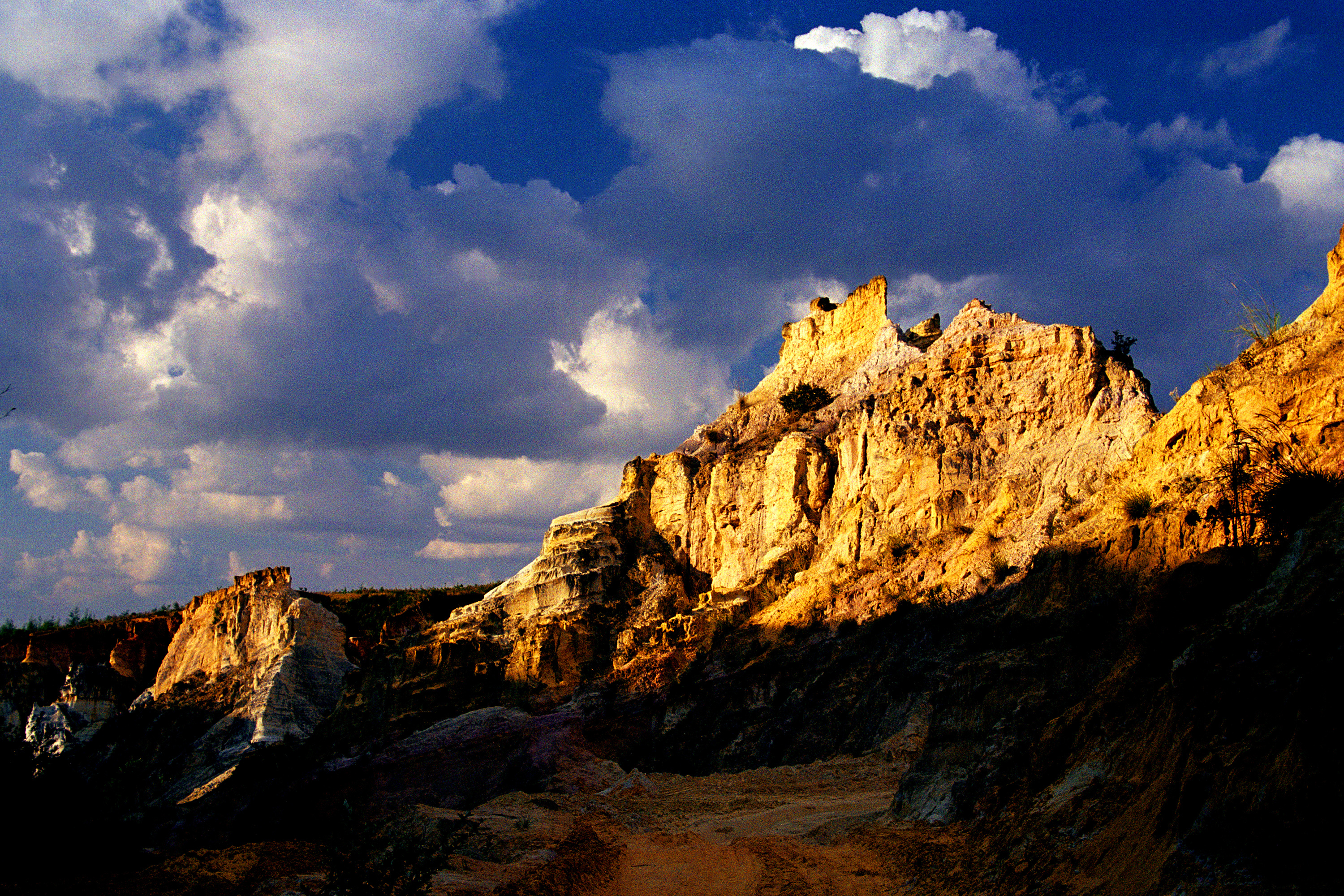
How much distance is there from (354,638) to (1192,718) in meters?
43.5

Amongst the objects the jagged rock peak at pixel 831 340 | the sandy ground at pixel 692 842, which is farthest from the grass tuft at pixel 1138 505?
the jagged rock peak at pixel 831 340

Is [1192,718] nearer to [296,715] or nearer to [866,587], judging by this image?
[866,587]

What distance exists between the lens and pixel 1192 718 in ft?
20.7

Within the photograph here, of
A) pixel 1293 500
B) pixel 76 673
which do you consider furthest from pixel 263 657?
pixel 1293 500

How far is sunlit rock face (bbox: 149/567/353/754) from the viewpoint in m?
37.2

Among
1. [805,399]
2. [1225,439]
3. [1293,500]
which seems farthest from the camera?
[805,399]

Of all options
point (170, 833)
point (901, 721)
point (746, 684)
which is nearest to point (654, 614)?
point (746, 684)

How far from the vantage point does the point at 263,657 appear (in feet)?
137

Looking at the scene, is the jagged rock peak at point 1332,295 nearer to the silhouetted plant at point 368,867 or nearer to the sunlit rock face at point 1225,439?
the sunlit rock face at point 1225,439

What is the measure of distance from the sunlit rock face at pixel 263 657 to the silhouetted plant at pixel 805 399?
962 inches

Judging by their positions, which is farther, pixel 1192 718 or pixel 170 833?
pixel 170 833

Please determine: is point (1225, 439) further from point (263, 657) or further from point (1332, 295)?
point (263, 657)

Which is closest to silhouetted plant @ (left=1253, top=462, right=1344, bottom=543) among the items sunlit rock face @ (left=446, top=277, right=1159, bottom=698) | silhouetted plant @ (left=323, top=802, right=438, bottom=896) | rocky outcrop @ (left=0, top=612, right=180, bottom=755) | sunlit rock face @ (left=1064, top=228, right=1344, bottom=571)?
sunlit rock face @ (left=1064, top=228, right=1344, bottom=571)

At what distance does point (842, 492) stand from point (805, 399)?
7.66m
